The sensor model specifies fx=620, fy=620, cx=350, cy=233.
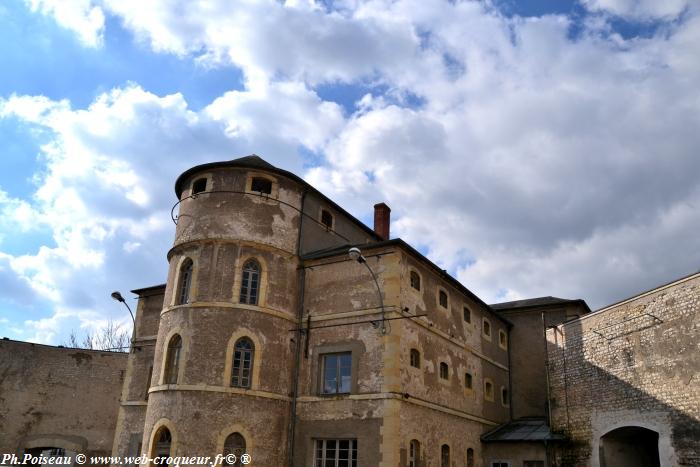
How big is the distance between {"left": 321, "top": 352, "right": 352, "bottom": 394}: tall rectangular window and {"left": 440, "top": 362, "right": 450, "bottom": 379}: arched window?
4391 millimetres

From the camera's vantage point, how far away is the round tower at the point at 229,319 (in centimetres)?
2036

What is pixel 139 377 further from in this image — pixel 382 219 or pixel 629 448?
pixel 629 448

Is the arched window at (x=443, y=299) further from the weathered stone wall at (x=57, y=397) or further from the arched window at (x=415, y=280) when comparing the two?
the weathered stone wall at (x=57, y=397)

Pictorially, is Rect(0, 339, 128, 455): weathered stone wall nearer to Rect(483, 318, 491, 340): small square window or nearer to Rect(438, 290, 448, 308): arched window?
Rect(438, 290, 448, 308): arched window

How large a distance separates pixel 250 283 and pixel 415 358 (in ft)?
21.3

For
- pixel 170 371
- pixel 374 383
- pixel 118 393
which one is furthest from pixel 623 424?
pixel 118 393

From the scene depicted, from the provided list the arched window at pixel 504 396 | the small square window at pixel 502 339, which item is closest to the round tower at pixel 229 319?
the arched window at pixel 504 396

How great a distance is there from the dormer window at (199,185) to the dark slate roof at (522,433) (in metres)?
15.6

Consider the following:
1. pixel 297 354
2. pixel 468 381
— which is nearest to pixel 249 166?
pixel 297 354

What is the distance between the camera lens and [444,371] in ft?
79.8

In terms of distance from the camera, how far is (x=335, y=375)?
71.3 ft

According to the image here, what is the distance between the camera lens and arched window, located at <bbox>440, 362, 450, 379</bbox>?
24025mm

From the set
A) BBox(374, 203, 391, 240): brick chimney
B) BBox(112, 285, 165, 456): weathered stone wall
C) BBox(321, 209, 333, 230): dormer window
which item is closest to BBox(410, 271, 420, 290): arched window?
BBox(321, 209, 333, 230): dormer window

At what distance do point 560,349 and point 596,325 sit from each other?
2261 millimetres
